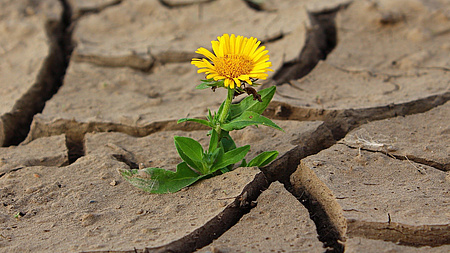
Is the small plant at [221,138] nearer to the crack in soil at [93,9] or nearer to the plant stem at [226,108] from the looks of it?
the plant stem at [226,108]

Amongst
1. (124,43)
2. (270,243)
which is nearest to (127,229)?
(270,243)

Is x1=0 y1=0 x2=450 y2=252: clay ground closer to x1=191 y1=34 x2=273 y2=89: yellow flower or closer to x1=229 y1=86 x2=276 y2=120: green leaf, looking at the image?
x1=229 y1=86 x2=276 y2=120: green leaf

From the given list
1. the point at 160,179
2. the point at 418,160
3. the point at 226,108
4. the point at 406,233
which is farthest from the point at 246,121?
the point at 418,160

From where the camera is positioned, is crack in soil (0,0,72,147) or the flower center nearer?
the flower center

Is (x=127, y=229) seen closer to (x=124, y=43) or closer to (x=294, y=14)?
(x=124, y=43)

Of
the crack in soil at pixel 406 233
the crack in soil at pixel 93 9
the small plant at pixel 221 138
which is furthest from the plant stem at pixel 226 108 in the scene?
the crack in soil at pixel 93 9

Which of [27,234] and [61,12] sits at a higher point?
[61,12]

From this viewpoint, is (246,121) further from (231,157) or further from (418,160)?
(418,160)

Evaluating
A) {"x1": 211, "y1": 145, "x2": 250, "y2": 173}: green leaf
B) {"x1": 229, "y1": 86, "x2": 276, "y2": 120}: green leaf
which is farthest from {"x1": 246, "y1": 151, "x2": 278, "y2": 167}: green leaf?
{"x1": 229, "y1": 86, "x2": 276, "y2": 120}: green leaf
